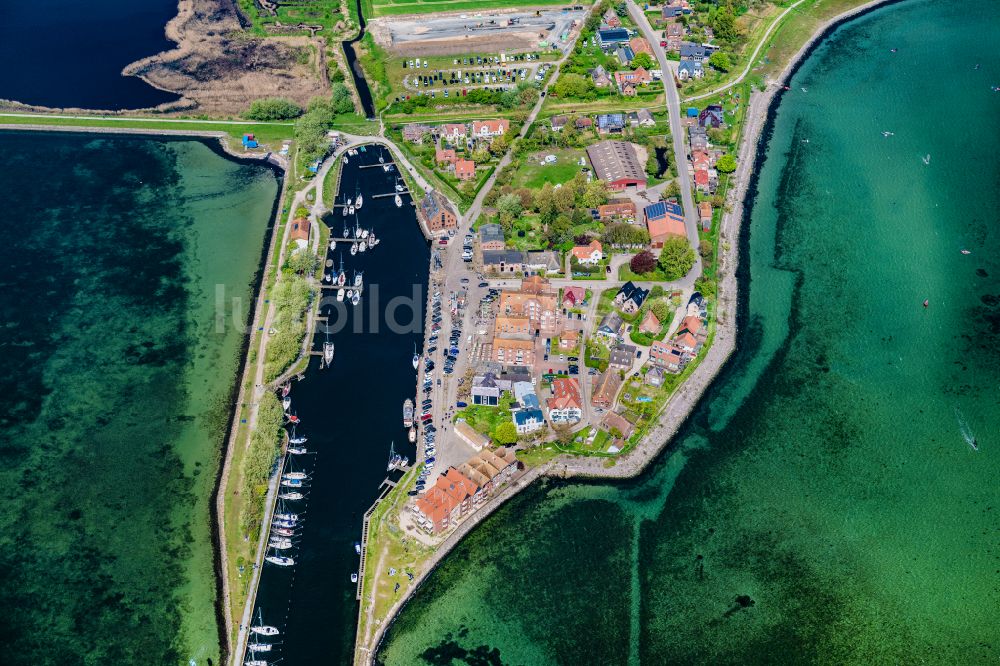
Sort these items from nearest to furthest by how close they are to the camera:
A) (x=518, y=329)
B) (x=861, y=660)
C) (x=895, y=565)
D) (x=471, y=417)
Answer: (x=861, y=660) < (x=895, y=565) < (x=471, y=417) < (x=518, y=329)

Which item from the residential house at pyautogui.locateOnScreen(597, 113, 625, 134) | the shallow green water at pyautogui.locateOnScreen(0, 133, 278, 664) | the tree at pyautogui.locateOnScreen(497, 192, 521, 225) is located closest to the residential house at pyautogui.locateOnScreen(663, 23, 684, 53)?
the residential house at pyautogui.locateOnScreen(597, 113, 625, 134)

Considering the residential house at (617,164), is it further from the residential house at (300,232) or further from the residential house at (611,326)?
the residential house at (300,232)

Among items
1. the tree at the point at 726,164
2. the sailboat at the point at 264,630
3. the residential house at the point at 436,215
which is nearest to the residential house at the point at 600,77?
the tree at the point at 726,164

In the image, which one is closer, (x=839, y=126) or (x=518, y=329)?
(x=518, y=329)

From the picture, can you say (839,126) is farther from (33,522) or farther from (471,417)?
(33,522)

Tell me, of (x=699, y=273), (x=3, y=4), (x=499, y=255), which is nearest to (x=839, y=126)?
(x=699, y=273)

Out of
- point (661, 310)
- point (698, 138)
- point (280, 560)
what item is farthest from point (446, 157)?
point (280, 560)

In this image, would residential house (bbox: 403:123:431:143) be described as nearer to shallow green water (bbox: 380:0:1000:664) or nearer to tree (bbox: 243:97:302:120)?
tree (bbox: 243:97:302:120)
